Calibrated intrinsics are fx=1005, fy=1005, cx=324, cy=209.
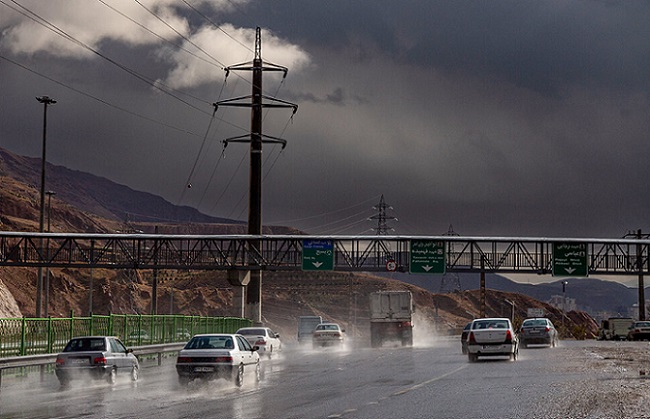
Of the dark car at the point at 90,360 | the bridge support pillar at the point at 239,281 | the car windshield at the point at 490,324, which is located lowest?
the dark car at the point at 90,360

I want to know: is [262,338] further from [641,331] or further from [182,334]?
[641,331]

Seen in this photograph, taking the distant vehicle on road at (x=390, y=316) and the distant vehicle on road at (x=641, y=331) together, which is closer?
the distant vehicle on road at (x=390, y=316)

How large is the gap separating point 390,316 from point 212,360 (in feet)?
123

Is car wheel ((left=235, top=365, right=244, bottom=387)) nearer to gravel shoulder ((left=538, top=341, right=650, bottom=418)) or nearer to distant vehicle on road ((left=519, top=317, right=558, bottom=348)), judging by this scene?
gravel shoulder ((left=538, top=341, right=650, bottom=418))

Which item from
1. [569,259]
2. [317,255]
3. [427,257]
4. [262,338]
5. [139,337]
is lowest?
[262,338]

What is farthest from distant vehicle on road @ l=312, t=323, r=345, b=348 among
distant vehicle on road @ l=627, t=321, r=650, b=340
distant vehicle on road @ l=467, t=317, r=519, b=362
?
distant vehicle on road @ l=627, t=321, r=650, b=340

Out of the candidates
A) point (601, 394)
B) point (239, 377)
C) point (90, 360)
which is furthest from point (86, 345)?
point (601, 394)

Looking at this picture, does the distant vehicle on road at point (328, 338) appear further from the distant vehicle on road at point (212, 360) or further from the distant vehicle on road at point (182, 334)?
the distant vehicle on road at point (212, 360)

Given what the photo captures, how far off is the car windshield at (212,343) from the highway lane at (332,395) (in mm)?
Answer: 992

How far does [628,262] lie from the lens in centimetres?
7931

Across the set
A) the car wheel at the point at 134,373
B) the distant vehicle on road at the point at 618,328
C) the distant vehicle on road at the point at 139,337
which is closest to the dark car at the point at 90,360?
the car wheel at the point at 134,373

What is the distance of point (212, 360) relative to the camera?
85.5ft

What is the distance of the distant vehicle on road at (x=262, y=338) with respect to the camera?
50.0 metres

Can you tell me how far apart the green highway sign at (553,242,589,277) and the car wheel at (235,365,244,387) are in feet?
166
